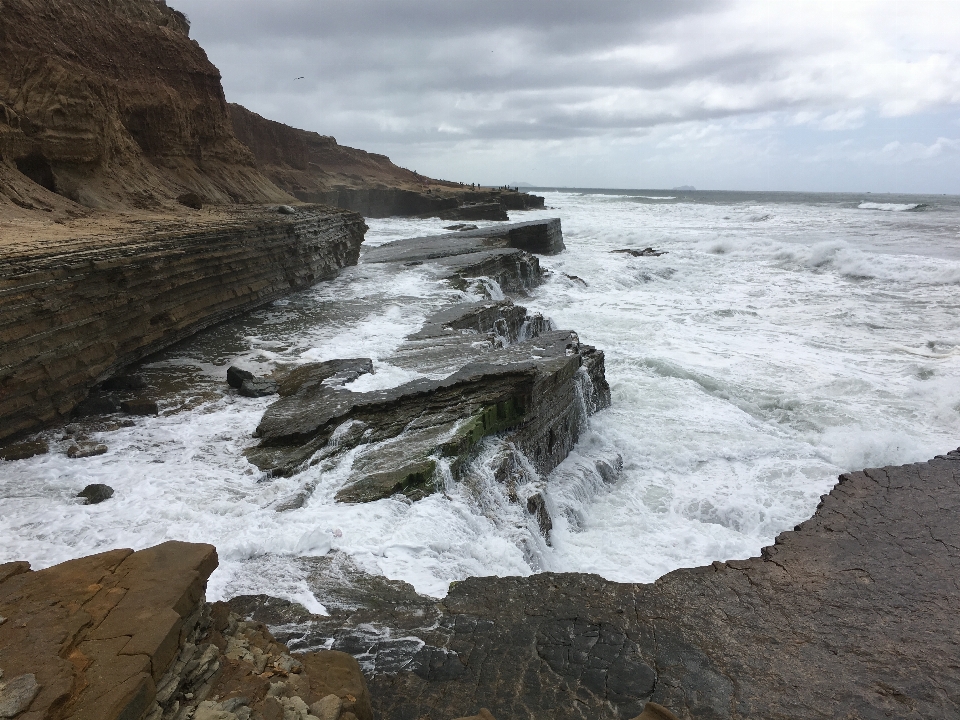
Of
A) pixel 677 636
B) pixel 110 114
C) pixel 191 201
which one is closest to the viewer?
pixel 677 636

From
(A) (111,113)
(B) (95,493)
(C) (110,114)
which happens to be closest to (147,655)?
(B) (95,493)

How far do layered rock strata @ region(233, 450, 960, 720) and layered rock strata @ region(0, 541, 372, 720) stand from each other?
641 mm

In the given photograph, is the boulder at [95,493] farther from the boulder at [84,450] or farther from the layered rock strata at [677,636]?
the layered rock strata at [677,636]

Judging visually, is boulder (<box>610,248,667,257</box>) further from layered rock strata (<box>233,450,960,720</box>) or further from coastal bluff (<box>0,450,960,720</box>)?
layered rock strata (<box>233,450,960,720</box>)

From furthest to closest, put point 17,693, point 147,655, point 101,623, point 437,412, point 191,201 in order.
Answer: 1. point 191,201
2. point 437,412
3. point 101,623
4. point 147,655
5. point 17,693

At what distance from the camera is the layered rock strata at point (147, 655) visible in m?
2.15

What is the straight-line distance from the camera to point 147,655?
2305mm

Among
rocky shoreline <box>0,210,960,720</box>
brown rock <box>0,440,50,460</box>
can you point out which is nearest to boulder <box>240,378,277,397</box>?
rocky shoreline <box>0,210,960,720</box>

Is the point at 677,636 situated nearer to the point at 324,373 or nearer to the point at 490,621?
the point at 490,621

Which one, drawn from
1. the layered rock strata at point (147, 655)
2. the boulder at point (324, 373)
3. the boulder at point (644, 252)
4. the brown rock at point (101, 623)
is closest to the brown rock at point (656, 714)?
the layered rock strata at point (147, 655)

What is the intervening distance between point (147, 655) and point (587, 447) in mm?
6373

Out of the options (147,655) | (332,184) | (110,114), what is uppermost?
(110,114)

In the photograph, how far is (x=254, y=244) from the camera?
1182 centimetres

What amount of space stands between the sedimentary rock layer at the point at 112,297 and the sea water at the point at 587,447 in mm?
489
